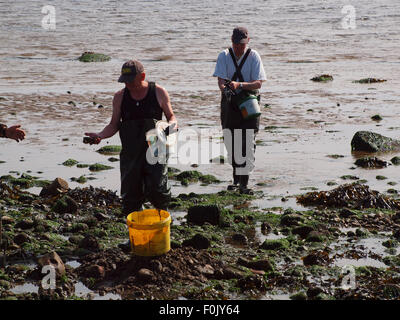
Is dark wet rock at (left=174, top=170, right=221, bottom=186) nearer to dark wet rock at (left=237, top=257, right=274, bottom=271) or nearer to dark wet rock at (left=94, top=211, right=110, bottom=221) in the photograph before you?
dark wet rock at (left=94, top=211, right=110, bottom=221)

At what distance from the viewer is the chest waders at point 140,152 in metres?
7.33

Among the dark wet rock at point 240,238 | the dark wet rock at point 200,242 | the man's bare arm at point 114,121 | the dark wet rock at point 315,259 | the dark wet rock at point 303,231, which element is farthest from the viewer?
the dark wet rock at point 303,231

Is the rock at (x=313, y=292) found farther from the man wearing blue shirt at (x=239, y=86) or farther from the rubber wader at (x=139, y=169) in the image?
the man wearing blue shirt at (x=239, y=86)

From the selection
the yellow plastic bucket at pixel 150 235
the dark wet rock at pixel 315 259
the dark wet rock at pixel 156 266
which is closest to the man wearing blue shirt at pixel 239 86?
the dark wet rock at pixel 315 259

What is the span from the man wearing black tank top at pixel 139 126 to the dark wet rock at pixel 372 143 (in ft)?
19.4

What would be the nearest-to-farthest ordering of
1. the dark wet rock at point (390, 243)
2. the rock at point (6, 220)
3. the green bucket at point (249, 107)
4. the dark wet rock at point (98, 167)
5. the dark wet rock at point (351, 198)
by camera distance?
the dark wet rock at point (390, 243) → the rock at point (6, 220) → the dark wet rock at point (351, 198) → the green bucket at point (249, 107) → the dark wet rock at point (98, 167)

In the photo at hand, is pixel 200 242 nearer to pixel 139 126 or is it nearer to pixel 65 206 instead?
A: pixel 139 126

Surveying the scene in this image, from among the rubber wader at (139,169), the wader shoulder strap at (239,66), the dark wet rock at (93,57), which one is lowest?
the dark wet rock at (93,57)

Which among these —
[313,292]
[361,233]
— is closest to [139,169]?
[313,292]

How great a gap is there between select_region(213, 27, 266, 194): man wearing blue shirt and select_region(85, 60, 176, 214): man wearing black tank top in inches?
96.0

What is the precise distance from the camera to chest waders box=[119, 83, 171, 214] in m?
7.33

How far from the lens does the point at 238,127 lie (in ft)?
32.9
